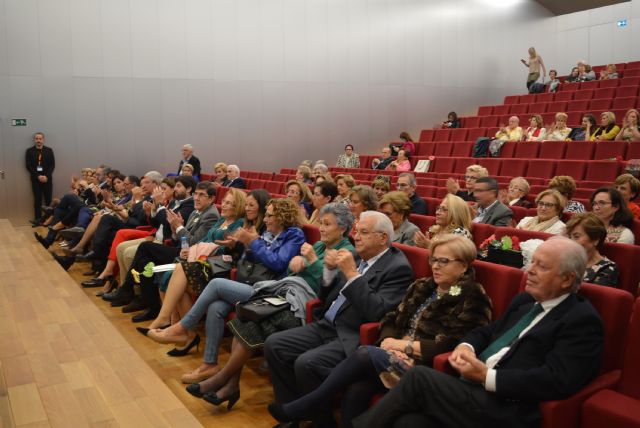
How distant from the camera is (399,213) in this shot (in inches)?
137

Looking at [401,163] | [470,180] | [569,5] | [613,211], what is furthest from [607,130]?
[569,5]

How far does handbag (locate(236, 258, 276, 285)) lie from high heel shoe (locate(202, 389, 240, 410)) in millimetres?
643

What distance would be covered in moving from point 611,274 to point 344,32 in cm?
906

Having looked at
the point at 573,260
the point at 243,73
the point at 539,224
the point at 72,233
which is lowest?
the point at 72,233

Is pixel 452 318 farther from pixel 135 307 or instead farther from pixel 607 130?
pixel 607 130

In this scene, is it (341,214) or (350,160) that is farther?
(350,160)

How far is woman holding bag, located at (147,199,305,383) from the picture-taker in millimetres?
3037

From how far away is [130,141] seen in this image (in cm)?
918

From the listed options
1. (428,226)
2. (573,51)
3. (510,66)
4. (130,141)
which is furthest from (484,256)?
(573,51)

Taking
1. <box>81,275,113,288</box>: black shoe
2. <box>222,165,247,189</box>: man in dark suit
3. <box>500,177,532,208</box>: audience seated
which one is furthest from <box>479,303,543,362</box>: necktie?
<box>222,165,247,189</box>: man in dark suit

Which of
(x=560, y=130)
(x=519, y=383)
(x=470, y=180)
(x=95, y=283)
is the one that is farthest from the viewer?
(x=560, y=130)

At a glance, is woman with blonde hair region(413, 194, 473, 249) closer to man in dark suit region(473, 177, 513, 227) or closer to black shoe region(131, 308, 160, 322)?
man in dark suit region(473, 177, 513, 227)

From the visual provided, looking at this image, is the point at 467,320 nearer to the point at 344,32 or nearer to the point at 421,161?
the point at 421,161

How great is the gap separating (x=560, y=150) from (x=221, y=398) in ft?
18.1
